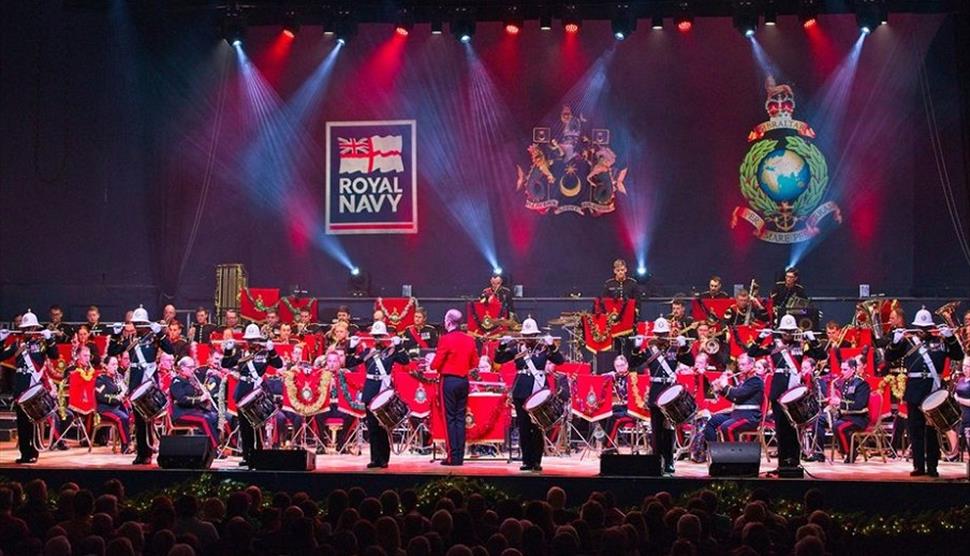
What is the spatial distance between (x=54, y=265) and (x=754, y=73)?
494 inches

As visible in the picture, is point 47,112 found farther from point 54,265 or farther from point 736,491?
point 736,491

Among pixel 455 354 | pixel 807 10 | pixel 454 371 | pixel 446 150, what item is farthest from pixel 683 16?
pixel 454 371

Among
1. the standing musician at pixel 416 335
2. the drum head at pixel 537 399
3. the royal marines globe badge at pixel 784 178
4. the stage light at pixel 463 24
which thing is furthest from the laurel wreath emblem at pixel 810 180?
the drum head at pixel 537 399

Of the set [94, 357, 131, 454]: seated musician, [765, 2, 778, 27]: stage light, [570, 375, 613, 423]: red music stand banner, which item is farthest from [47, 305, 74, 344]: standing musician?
[765, 2, 778, 27]: stage light

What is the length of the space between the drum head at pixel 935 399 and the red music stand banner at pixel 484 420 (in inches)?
196

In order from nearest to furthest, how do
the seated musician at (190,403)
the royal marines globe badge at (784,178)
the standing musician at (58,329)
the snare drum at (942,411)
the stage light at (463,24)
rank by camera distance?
1. the snare drum at (942,411)
2. the seated musician at (190,403)
3. the standing musician at (58,329)
4. the stage light at (463,24)
5. the royal marines globe badge at (784,178)

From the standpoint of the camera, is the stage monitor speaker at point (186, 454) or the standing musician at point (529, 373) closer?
the stage monitor speaker at point (186, 454)

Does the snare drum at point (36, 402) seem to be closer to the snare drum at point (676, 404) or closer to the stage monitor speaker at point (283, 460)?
the stage monitor speaker at point (283, 460)

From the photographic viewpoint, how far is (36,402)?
1592 cm

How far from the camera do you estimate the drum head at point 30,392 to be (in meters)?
15.9

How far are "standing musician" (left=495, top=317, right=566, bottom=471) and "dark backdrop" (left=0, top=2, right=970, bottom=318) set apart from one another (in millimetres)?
7536

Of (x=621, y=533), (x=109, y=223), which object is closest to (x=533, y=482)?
(x=621, y=533)

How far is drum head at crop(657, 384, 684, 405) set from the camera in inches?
581

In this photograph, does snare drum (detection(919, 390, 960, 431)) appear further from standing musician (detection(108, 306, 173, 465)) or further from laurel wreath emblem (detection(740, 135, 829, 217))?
laurel wreath emblem (detection(740, 135, 829, 217))
